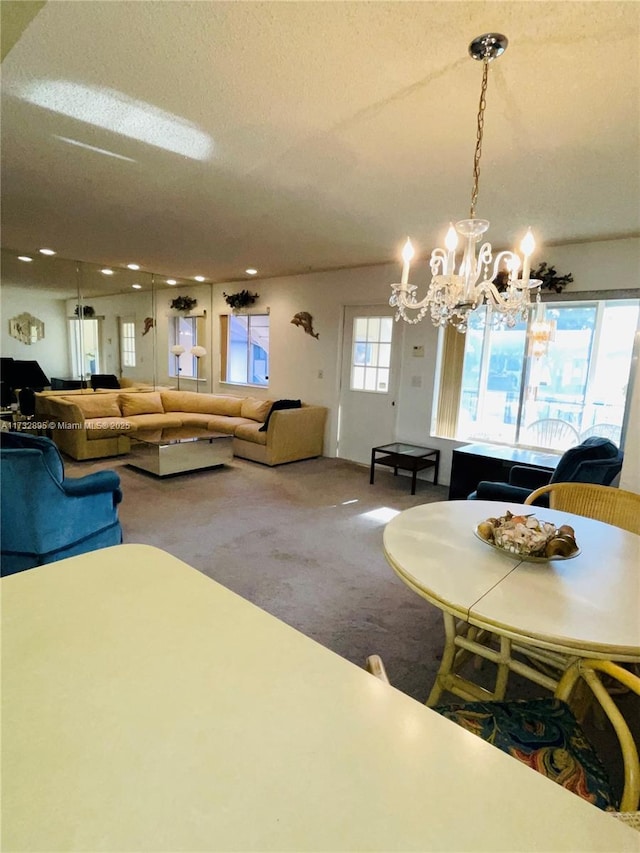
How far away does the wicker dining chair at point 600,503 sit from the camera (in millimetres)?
2031

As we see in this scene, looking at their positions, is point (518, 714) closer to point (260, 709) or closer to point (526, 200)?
point (260, 709)

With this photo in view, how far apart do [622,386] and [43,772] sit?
4.51m

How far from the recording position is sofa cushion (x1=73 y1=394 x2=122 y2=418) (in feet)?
18.2

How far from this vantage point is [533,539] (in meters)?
1.45

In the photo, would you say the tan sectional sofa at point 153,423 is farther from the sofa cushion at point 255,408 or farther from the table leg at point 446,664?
the table leg at point 446,664

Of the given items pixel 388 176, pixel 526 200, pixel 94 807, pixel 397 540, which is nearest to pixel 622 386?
pixel 526 200

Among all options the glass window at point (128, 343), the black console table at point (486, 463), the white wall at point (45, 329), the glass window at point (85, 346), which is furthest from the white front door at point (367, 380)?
the white wall at point (45, 329)

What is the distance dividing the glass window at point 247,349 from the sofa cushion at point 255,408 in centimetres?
60

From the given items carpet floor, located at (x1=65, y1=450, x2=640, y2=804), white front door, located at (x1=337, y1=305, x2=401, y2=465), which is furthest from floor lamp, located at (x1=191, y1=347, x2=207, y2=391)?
white front door, located at (x1=337, y1=305, x2=401, y2=465)

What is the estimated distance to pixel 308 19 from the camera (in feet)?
4.60

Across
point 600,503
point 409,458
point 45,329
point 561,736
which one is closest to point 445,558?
point 561,736

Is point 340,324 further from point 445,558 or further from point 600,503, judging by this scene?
point 445,558

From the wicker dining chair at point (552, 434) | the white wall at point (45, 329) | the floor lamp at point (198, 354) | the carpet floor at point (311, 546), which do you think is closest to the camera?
the carpet floor at point (311, 546)

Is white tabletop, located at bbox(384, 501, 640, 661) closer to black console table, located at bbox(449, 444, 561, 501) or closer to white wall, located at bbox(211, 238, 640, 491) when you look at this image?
black console table, located at bbox(449, 444, 561, 501)
